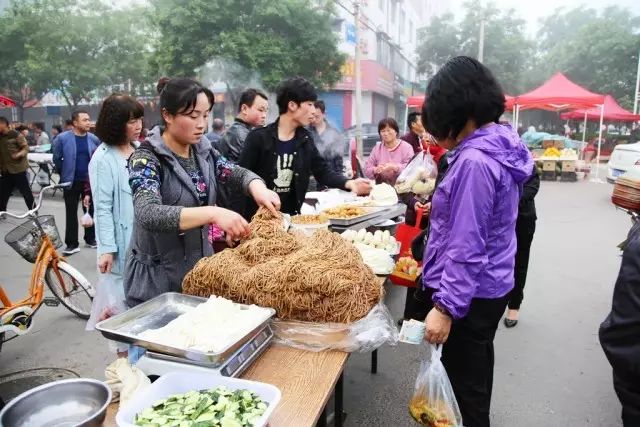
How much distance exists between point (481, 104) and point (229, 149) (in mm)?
2816

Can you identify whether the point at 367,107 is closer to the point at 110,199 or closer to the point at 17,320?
the point at 17,320

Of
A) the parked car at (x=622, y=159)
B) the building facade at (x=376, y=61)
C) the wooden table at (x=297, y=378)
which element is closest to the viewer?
the wooden table at (x=297, y=378)

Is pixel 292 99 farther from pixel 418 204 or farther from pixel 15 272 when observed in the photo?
pixel 15 272

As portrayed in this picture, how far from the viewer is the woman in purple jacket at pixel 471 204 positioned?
64.4 inches

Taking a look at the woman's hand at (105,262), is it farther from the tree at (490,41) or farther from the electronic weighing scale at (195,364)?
the tree at (490,41)

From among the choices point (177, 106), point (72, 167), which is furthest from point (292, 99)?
point (72, 167)

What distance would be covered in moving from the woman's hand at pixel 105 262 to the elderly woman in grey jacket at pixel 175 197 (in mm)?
836

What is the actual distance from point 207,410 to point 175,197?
3.13ft

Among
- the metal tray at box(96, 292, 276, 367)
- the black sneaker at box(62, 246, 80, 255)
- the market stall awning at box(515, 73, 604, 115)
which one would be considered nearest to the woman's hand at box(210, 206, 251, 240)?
the metal tray at box(96, 292, 276, 367)

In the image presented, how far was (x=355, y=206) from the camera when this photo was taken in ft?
11.8

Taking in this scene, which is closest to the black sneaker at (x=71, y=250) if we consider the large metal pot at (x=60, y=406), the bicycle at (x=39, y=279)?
the bicycle at (x=39, y=279)

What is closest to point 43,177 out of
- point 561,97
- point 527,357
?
point 527,357

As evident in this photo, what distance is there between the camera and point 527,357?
340 cm

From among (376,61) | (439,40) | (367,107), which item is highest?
(439,40)
